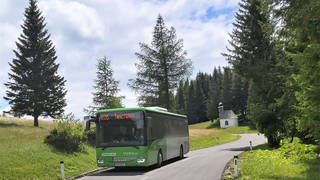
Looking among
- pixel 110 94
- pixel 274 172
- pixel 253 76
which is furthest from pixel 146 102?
pixel 274 172

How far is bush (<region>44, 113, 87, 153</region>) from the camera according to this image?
814 inches

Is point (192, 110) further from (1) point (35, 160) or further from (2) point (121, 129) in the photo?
(1) point (35, 160)

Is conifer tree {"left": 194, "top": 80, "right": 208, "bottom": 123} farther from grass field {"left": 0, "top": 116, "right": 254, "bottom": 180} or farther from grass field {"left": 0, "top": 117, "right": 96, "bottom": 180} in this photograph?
grass field {"left": 0, "top": 117, "right": 96, "bottom": 180}

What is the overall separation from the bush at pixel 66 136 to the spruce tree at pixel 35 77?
814 inches

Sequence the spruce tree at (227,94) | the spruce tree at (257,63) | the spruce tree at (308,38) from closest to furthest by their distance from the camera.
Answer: the spruce tree at (308,38)
the spruce tree at (257,63)
the spruce tree at (227,94)

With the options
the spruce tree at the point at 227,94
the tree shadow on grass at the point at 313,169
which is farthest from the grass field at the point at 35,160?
the spruce tree at the point at 227,94

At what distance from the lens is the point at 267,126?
2842 centimetres

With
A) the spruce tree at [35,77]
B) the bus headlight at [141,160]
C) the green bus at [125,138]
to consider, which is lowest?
the bus headlight at [141,160]

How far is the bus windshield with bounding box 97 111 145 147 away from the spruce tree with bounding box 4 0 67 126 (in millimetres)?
25985

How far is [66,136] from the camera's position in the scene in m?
21.0

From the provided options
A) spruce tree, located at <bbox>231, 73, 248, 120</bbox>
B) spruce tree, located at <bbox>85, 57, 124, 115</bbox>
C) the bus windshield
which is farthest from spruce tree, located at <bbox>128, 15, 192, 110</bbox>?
spruce tree, located at <bbox>231, 73, 248, 120</bbox>

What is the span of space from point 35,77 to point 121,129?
94.3 feet

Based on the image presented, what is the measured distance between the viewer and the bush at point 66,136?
20.7 meters

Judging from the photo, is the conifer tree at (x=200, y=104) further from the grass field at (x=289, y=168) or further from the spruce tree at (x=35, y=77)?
the grass field at (x=289, y=168)
